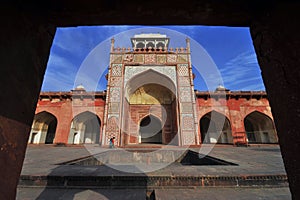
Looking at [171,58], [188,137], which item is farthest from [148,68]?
[188,137]

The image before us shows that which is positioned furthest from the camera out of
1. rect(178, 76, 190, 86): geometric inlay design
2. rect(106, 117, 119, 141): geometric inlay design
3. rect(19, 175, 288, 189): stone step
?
rect(178, 76, 190, 86): geometric inlay design

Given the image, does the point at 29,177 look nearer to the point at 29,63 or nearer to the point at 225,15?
the point at 29,63

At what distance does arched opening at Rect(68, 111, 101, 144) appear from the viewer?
12.4 meters

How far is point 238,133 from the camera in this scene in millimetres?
11531

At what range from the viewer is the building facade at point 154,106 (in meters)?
10.8

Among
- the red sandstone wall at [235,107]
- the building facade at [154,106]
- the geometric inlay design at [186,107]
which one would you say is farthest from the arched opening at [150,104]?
the red sandstone wall at [235,107]

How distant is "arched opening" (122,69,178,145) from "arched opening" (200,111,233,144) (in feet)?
10.4

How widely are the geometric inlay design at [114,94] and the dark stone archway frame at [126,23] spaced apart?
33.6 ft

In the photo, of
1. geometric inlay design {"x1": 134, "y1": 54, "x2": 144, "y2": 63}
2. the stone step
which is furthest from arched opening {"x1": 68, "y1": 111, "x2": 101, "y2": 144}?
the stone step

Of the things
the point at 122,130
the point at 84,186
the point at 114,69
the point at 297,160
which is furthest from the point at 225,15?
the point at 114,69

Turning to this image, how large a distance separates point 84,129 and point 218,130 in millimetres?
12731

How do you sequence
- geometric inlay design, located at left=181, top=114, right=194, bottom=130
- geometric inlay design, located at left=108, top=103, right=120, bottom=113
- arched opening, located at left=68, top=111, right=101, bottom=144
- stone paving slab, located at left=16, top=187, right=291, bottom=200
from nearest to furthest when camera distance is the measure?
1. stone paving slab, located at left=16, top=187, right=291, bottom=200
2. geometric inlay design, located at left=181, top=114, right=194, bottom=130
3. geometric inlay design, located at left=108, top=103, right=120, bottom=113
4. arched opening, located at left=68, top=111, right=101, bottom=144

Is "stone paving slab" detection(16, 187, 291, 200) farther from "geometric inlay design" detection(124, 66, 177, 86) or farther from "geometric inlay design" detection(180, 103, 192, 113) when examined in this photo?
"geometric inlay design" detection(124, 66, 177, 86)

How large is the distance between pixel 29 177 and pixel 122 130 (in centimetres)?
849
